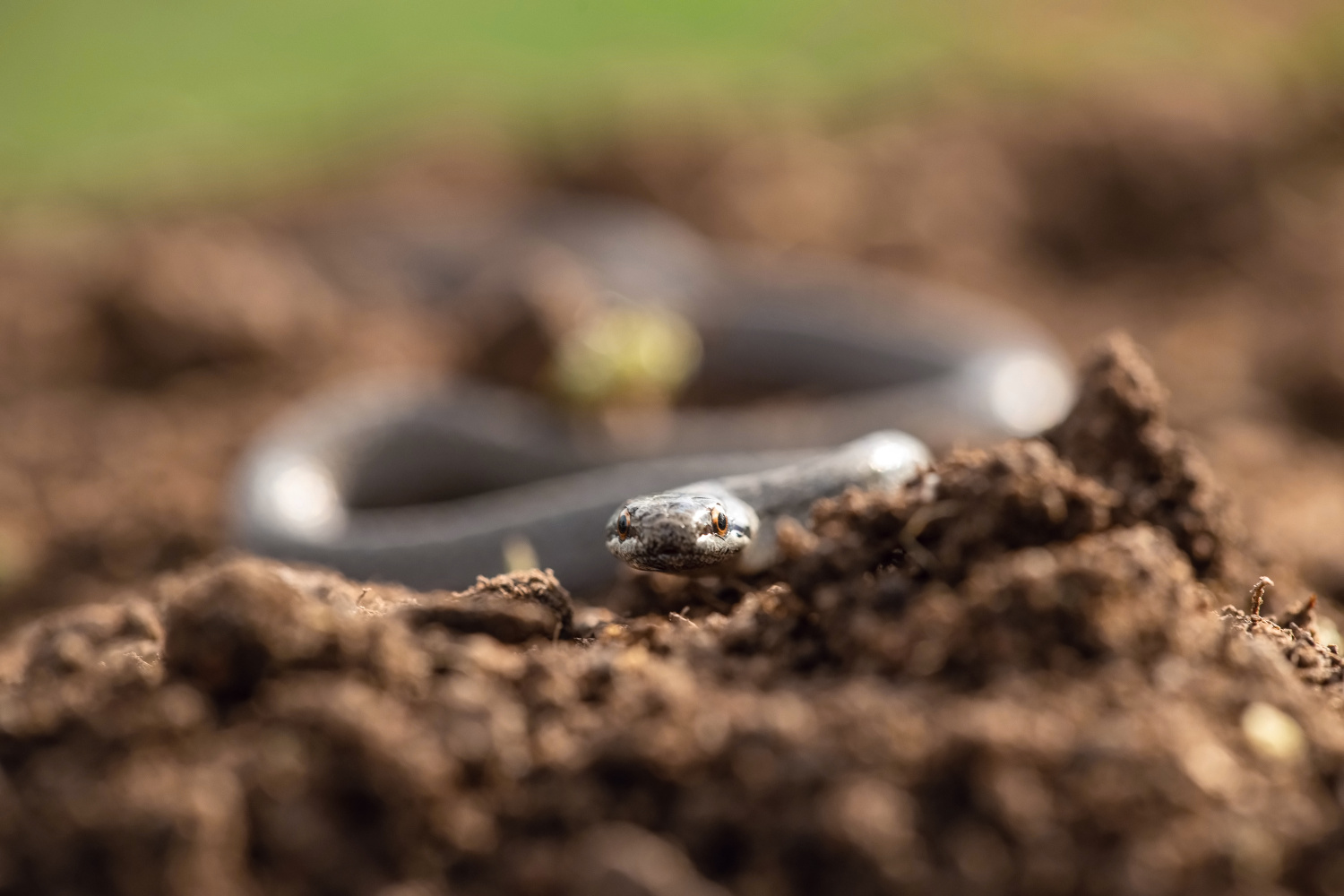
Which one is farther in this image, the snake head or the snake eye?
the snake eye

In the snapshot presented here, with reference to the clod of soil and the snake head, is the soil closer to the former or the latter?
the clod of soil

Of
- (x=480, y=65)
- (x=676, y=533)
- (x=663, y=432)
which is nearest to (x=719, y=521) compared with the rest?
(x=676, y=533)

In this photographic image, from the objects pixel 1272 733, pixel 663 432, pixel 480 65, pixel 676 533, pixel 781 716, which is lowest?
pixel 1272 733

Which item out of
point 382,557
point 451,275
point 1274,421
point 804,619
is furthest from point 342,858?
point 451,275

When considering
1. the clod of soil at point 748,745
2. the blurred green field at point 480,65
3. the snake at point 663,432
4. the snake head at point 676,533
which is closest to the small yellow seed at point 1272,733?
the clod of soil at point 748,745

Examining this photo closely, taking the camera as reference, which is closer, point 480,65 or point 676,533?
point 676,533

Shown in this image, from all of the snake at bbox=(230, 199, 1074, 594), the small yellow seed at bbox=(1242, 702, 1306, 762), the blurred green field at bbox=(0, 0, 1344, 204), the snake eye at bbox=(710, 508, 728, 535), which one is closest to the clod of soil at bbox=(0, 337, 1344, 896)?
the small yellow seed at bbox=(1242, 702, 1306, 762)

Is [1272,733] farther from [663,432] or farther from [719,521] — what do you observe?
[663,432]
